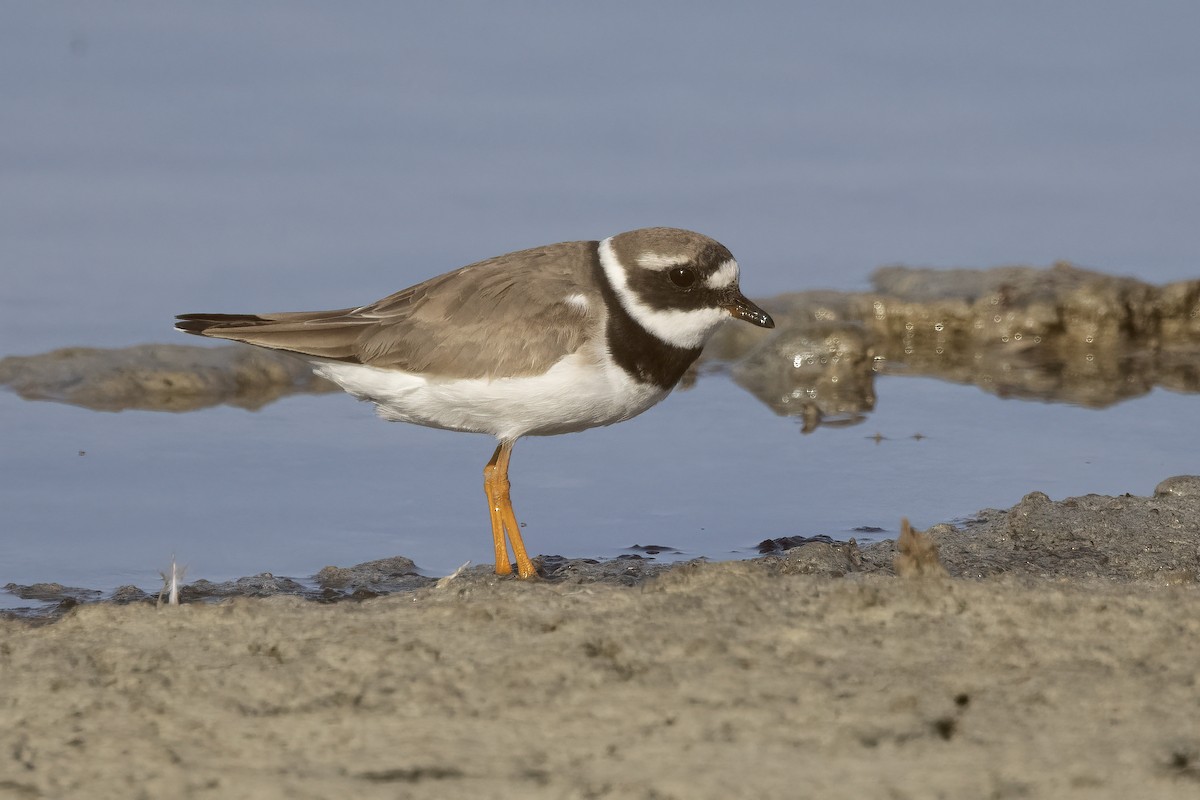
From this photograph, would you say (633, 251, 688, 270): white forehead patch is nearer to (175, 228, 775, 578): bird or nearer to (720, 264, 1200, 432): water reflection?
(175, 228, 775, 578): bird

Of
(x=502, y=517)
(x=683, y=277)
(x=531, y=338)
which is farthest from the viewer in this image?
(x=502, y=517)

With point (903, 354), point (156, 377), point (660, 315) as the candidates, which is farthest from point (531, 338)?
point (903, 354)

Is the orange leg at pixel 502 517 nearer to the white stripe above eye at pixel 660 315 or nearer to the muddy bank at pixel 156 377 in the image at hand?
the white stripe above eye at pixel 660 315

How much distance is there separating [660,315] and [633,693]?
2667mm

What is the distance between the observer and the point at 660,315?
5984mm

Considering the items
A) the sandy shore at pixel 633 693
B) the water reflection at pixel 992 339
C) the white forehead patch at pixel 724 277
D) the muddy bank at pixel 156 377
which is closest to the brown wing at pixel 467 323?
the white forehead patch at pixel 724 277

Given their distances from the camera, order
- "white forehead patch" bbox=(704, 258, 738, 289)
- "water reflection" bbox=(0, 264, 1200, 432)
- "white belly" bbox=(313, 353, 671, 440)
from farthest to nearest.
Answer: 1. "water reflection" bbox=(0, 264, 1200, 432)
2. "white forehead patch" bbox=(704, 258, 738, 289)
3. "white belly" bbox=(313, 353, 671, 440)

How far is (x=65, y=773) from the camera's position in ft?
10.8

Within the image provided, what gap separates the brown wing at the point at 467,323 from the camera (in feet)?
19.1

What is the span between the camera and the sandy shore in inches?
124

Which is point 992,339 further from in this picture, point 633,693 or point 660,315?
point 633,693

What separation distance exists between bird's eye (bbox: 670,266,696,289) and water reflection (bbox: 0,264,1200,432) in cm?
281

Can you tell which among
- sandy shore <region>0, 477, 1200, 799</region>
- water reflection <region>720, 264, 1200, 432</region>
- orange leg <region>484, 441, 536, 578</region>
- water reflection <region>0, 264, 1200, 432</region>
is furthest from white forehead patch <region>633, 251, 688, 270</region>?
water reflection <region>720, 264, 1200, 432</region>

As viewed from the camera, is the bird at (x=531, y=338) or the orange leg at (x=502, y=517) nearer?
the bird at (x=531, y=338)
